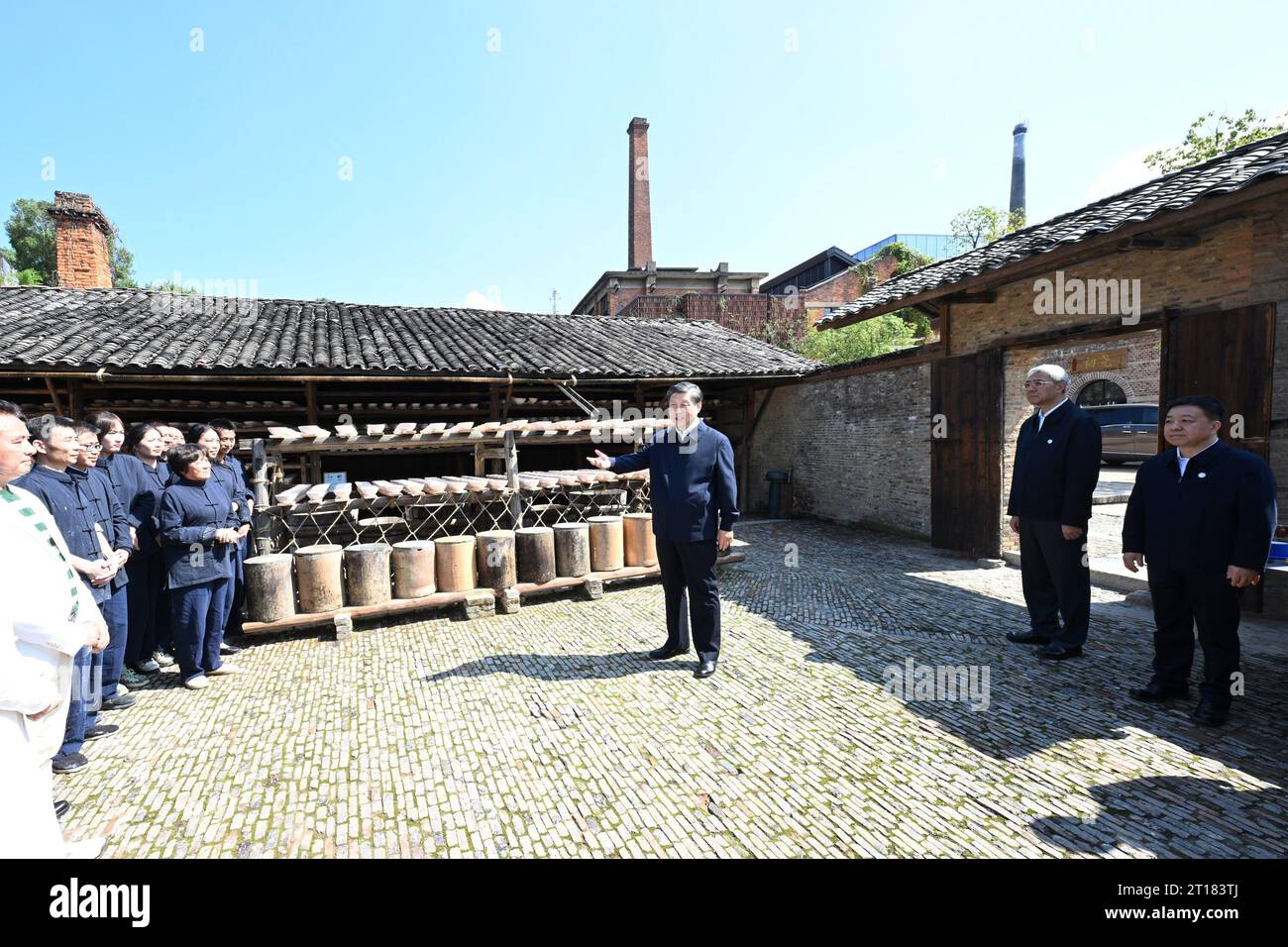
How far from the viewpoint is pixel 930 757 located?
3.25 metres

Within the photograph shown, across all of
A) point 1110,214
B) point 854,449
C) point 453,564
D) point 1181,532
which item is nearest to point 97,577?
point 453,564

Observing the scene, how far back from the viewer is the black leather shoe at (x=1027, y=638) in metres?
4.85

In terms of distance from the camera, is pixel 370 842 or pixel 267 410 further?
pixel 267 410

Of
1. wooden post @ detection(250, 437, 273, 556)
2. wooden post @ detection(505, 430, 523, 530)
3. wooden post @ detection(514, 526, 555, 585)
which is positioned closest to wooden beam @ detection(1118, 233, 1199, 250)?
wooden post @ detection(514, 526, 555, 585)

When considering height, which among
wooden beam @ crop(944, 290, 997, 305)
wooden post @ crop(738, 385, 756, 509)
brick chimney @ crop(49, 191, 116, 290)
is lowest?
wooden post @ crop(738, 385, 756, 509)

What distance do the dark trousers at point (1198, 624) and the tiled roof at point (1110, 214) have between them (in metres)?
3.14

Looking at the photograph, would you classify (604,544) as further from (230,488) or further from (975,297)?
(975,297)

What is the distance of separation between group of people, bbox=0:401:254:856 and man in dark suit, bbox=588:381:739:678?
2950mm

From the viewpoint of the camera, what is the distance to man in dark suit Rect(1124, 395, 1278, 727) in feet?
11.0

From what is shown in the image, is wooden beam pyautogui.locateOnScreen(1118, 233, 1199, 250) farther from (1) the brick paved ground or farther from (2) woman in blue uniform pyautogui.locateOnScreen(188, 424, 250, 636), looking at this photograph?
(2) woman in blue uniform pyautogui.locateOnScreen(188, 424, 250, 636)

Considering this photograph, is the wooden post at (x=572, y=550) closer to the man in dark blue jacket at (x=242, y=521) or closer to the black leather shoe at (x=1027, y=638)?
the man in dark blue jacket at (x=242, y=521)

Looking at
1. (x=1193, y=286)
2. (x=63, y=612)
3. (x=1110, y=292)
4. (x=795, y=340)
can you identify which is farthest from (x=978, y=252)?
(x=795, y=340)
